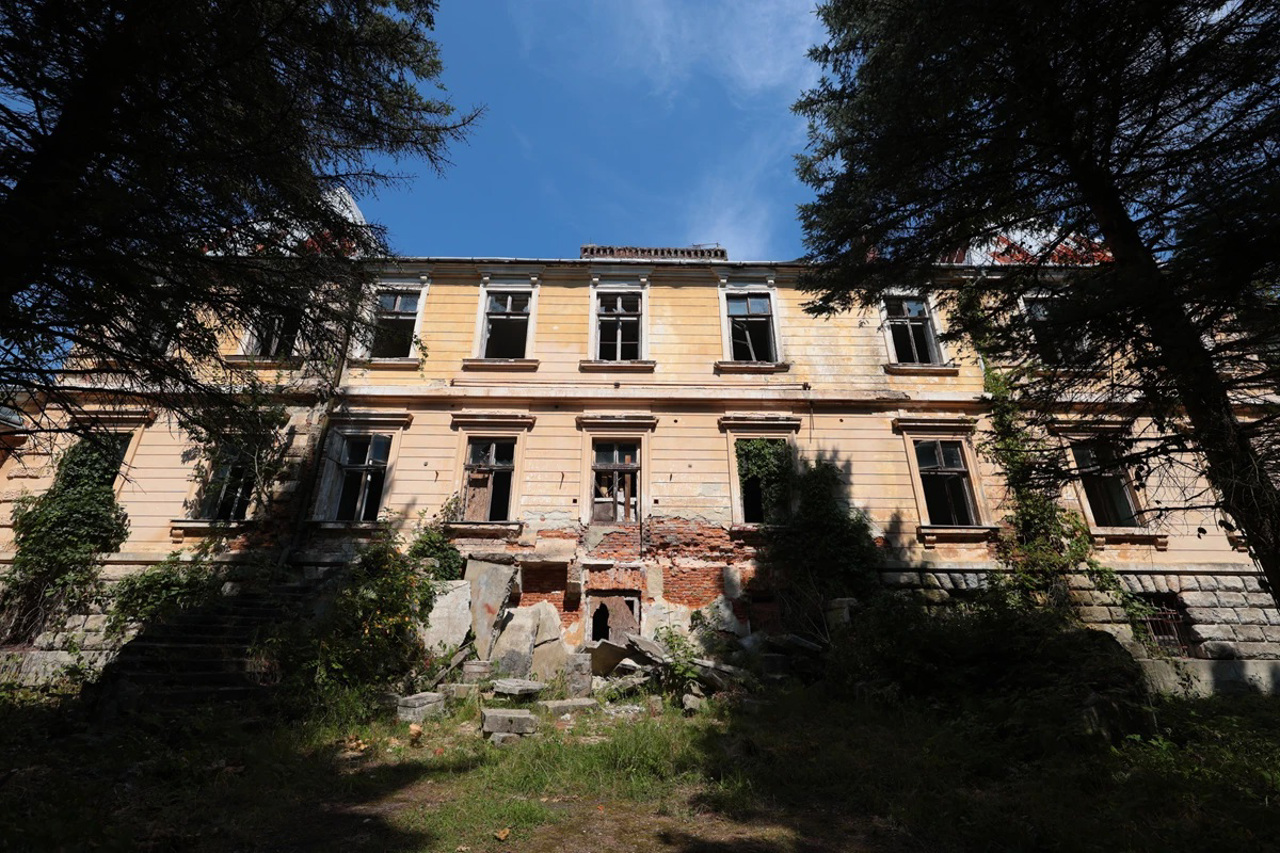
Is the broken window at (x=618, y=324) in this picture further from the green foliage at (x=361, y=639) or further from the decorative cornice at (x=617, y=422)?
the green foliage at (x=361, y=639)

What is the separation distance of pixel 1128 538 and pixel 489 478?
12.3 meters

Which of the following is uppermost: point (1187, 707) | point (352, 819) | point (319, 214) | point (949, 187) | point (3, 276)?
point (949, 187)

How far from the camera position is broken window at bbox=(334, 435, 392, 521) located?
11750mm

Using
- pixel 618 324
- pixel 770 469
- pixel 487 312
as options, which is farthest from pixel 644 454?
pixel 487 312

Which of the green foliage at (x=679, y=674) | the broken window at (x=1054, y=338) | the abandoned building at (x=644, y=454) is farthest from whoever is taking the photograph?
the abandoned building at (x=644, y=454)

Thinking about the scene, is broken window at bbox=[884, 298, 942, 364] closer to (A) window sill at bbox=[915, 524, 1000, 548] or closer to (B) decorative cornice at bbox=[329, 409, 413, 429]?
(A) window sill at bbox=[915, 524, 1000, 548]

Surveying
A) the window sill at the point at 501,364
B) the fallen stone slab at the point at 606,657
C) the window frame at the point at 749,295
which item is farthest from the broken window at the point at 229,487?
the window frame at the point at 749,295

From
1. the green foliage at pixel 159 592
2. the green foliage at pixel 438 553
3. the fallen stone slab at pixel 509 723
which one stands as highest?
the green foliage at pixel 438 553

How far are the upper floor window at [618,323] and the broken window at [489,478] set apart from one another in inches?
122

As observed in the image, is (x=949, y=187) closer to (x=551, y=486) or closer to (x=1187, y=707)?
(x=1187, y=707)

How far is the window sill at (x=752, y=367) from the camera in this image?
42.0 feet

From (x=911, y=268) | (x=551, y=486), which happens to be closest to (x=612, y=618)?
(x=551, y=486)

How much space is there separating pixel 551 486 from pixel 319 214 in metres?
6.88

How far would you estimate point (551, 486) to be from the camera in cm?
1170
